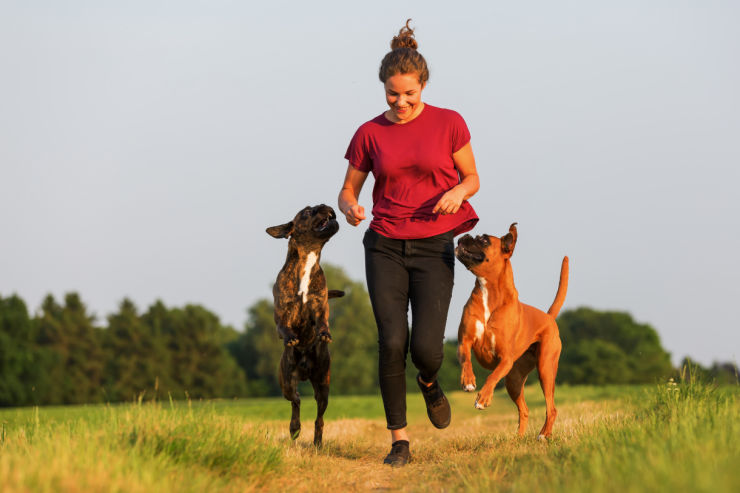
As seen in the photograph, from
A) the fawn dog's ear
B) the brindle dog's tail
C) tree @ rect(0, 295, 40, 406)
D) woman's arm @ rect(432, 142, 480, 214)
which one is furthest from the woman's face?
tree @ rect(0, 295, 40, 406)

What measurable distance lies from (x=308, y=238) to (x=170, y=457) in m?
2.65

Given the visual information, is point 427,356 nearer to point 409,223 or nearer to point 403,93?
point 409,223

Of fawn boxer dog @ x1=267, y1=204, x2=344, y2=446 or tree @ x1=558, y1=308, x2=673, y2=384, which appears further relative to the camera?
tree @ x1=558, y1=308, x2=673, y2=384

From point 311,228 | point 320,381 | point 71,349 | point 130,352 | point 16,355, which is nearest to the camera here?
point 311,228

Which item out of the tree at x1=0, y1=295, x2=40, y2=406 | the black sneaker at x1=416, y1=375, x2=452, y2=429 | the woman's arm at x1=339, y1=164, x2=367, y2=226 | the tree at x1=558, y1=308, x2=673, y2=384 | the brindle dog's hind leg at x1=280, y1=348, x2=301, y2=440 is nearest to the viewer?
the woman's arm at x1=339, y1=164, x2=367, y2=226

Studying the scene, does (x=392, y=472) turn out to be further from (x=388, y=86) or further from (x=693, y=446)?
(x=388, y=86)

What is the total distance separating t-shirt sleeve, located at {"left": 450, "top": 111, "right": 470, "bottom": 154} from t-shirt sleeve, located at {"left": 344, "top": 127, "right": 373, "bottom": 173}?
763 millimetres

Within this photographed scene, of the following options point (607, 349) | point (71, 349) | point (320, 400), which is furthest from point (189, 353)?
point (320, 400)

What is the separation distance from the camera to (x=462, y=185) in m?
6.24

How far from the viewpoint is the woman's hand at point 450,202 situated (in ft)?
19.4

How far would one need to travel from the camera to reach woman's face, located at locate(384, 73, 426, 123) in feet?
20.1

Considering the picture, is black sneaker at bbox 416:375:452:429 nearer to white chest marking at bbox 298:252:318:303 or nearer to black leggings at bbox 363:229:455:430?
black leggings at bbox 363:229:455:430

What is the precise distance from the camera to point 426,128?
6402 millimetres

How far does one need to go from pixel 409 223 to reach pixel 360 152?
85 centimetres
